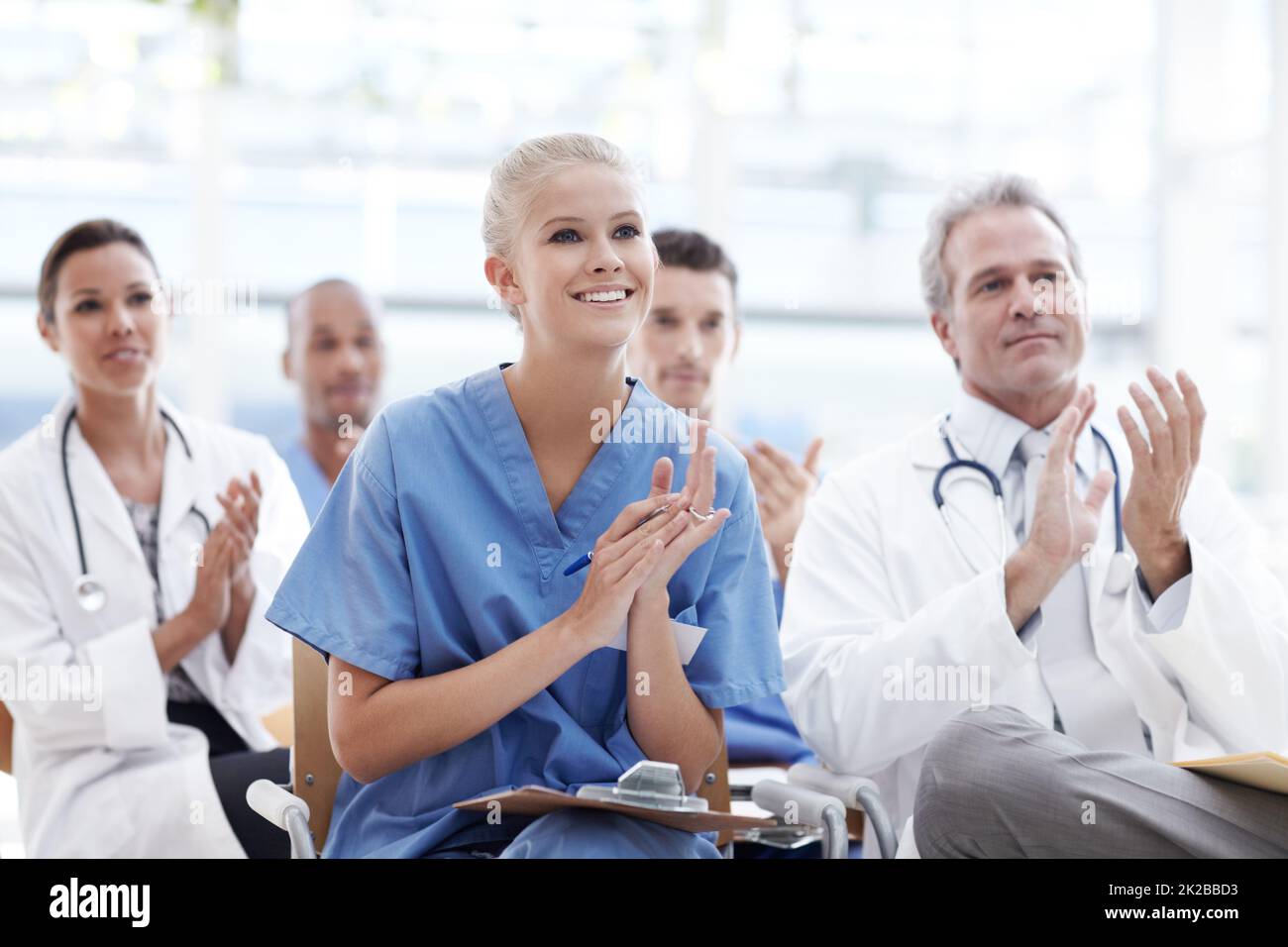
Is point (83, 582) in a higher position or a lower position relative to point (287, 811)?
higher

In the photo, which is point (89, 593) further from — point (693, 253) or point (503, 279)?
point (693, 253)

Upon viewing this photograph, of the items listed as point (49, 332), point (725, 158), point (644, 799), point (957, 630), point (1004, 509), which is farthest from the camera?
point (725, 158)

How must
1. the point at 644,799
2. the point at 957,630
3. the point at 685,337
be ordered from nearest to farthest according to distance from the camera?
the point at 644,799 → the point at 957,630 → the point at 685,337

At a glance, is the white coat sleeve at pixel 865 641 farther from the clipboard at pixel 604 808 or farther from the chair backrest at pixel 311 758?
the chair backrest at pixel 311 758

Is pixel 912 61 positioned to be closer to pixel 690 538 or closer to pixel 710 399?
pixel 710 399

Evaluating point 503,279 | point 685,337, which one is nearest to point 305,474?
point 685,337

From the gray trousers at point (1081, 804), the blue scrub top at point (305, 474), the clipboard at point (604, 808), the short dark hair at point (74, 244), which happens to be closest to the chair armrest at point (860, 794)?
the gray trousers at point (1081, 804)

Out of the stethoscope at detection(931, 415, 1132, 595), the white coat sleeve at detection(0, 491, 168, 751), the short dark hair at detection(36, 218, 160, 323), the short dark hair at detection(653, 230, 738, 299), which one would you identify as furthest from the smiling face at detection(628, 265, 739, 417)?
the white coat sleeve at detection(0, 491, 168, 751)

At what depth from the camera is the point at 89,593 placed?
7.41 feet

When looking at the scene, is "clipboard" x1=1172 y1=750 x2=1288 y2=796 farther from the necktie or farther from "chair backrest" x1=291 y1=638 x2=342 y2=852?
"chair backrest" x1=291 y1=638 x2=342 y2=852

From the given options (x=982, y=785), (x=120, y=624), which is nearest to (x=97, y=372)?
(x=120, y=624)

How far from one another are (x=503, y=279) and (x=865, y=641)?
30.0 inches

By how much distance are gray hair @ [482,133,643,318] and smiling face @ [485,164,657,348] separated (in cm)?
1

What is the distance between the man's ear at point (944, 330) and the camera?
2217 millimetres
